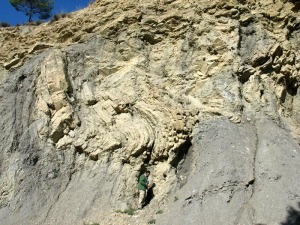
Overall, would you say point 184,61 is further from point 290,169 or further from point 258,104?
point 290,169

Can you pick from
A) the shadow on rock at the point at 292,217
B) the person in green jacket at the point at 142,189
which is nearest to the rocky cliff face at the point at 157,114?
the shadow on rock at the point at 292,217

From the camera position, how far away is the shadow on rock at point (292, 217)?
8484 mm

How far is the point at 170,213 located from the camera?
996 centimetres

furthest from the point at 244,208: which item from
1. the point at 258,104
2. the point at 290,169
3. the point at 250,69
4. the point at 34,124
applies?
the point at 34,124

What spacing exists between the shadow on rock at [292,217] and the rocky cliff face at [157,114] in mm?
69

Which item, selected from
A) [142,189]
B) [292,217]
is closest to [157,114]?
[142,189]

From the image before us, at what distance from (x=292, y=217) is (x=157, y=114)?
5.28 m

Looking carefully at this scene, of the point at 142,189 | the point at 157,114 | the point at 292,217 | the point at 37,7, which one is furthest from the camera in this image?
the point at 37,7

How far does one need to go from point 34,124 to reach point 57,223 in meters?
4.24

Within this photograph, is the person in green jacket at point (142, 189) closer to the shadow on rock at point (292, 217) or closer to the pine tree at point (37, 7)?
the shadow on rock at point (292, 217)

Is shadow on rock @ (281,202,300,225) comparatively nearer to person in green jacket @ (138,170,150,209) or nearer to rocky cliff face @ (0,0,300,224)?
rocky cliff face @ (0,0,300,224)

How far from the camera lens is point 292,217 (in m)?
8.64

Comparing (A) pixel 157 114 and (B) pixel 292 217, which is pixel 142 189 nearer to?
(A) pixel 157 114

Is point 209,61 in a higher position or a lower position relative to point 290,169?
higher
